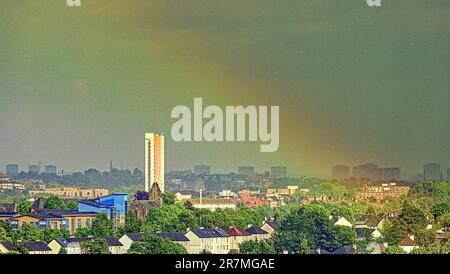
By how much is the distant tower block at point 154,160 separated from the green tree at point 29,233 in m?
1.96

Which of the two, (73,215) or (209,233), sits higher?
(73,215)

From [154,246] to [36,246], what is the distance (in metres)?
1.60

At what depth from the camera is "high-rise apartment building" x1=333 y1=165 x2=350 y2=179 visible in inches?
733

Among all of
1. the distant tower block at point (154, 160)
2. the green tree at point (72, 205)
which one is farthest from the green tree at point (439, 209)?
the green tree at point (72, 205)

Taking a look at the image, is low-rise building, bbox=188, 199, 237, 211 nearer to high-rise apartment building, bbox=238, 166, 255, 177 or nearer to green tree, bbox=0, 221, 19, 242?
high-rise apartment building, bbox=238, 166, 255, 177

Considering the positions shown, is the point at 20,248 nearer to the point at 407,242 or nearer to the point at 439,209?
the point at 407,242

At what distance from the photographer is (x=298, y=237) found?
19.7 metres

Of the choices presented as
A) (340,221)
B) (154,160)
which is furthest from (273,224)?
(154,160)

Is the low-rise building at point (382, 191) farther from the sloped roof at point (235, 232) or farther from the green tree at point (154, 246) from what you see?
the green tree at point (154, 246)

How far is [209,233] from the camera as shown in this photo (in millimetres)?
18953

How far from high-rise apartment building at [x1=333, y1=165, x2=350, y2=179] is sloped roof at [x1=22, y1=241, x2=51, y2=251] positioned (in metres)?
4.04
